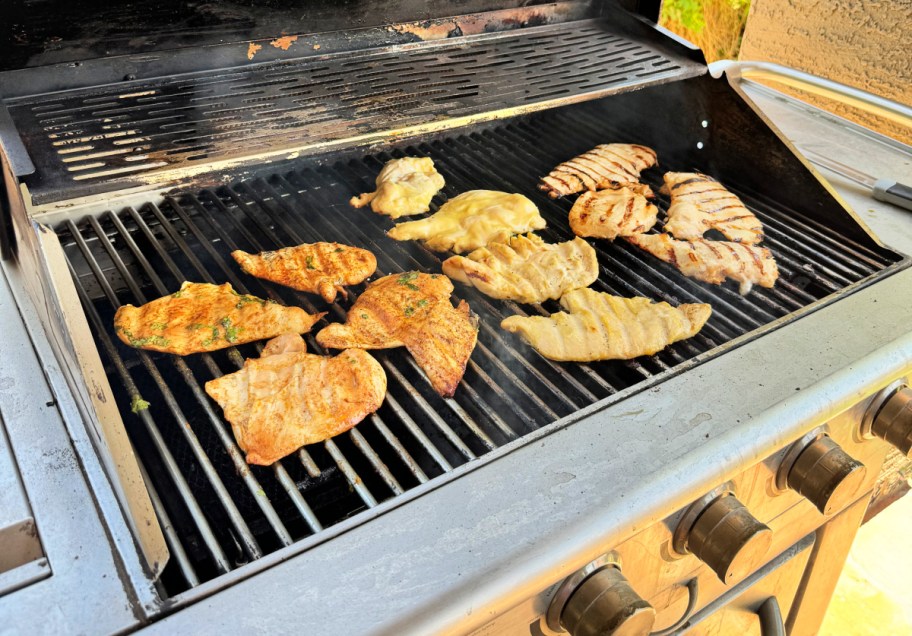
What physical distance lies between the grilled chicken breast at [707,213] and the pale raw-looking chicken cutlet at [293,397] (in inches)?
52.3

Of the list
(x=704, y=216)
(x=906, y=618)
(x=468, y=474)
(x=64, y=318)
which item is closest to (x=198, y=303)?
(x=64, y=318)

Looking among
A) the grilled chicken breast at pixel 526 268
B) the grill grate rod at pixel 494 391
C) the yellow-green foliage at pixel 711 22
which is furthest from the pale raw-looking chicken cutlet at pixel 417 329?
the yellow-green foliage at pixel 711 22

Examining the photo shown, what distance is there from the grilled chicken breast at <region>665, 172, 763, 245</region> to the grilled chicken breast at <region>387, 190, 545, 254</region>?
0.51 m

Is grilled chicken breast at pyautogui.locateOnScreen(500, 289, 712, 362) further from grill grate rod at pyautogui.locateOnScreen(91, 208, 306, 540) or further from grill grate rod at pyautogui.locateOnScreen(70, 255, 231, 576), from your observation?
grill grate rod at pyautogui.locateOnScreen(70, 255, 231, 576)

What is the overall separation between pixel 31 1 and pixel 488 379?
1.86m

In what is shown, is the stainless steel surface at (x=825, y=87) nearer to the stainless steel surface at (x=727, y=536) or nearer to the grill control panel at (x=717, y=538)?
the grill control panel at (x=717, y=538)

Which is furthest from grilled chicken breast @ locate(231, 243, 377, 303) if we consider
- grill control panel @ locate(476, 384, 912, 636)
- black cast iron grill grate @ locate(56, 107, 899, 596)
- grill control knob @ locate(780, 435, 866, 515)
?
grill control knob @ locate(780, 435, 866, 515)

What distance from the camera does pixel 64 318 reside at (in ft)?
4.99

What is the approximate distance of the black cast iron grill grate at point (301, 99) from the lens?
7.41 ft

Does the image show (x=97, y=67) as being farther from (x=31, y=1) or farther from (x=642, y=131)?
(x=642, y=131)

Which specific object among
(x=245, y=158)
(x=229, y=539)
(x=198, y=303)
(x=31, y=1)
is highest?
(x=31, y=1)

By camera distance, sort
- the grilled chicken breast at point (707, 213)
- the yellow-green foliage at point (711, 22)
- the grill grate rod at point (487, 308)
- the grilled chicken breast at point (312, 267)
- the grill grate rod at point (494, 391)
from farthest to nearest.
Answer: the yellow-green foliage at point (711, 22) < the grilled chicken breast at point (707, 213) < the grilled chicken breast at point (312, 267) < the grill grate rod at point (487, 308) < the grill grate rod at point (494, 391)

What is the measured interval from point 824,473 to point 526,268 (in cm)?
100

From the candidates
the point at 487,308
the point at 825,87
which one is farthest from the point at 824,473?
the point at 825,87
